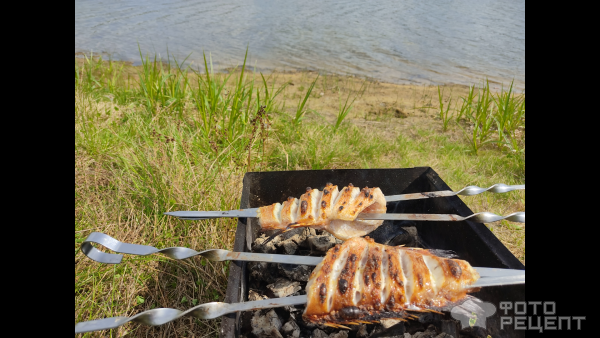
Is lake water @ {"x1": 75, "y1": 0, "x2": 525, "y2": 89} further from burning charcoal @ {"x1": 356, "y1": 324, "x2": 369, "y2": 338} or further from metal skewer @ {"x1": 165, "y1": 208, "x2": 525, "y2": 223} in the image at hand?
burning charcoal @ {"x1": 356, "y1": 324, "x2": 369, "y2": 338}

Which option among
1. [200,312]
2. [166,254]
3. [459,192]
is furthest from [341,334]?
[459,192]

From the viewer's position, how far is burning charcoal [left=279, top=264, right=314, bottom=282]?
2104 mm

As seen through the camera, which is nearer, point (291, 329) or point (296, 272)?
point (291, 329)

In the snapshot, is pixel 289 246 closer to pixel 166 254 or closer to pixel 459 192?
pixel 166 254

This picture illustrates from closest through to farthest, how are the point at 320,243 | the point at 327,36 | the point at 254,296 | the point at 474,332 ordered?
the point at 474,332 → the point at 254,296 → the point at 320,243 → the point at 327,36

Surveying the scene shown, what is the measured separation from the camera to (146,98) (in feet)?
16.1

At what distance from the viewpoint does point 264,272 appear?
2168 mm

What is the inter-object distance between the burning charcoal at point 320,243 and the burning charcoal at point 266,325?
621mm

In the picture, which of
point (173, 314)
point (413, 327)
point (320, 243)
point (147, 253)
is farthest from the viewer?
point (320, 243)

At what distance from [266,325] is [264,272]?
1.33 feet

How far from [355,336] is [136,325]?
1.41 m

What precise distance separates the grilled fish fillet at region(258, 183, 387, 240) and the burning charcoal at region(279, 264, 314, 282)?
272 millimetres

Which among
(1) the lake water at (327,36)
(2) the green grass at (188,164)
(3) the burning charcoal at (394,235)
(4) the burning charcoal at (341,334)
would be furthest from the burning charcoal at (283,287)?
(1) the lake water at (327,36)

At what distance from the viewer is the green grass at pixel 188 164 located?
2.41m
